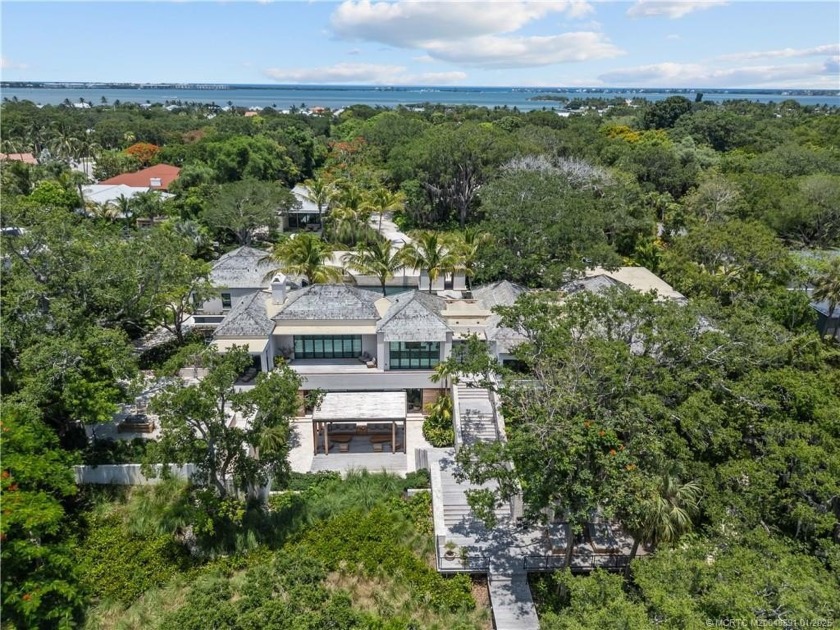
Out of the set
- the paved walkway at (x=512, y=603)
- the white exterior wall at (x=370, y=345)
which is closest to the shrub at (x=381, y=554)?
Result: the paved walkway at (x=512, y=603)

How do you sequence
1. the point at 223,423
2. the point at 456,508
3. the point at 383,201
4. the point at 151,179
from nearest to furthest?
the point at 223,423
the point at 456,508
the point at 383,201
the point at 151,179

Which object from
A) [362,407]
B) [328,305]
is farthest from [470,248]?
[362,407]

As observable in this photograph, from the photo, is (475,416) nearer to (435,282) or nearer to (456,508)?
(456,508)

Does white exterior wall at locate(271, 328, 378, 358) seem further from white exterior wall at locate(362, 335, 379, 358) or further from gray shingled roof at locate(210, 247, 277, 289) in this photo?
gray shingled roof at locate(210, 247, 277, 289)

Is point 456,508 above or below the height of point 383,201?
below

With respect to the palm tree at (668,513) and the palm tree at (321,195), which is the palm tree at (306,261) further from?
the palm tree at (668,513)

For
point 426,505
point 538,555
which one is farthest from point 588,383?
point 426,505

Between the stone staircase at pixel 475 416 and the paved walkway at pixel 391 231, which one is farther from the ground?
the paved walkway at pixel 391 231
